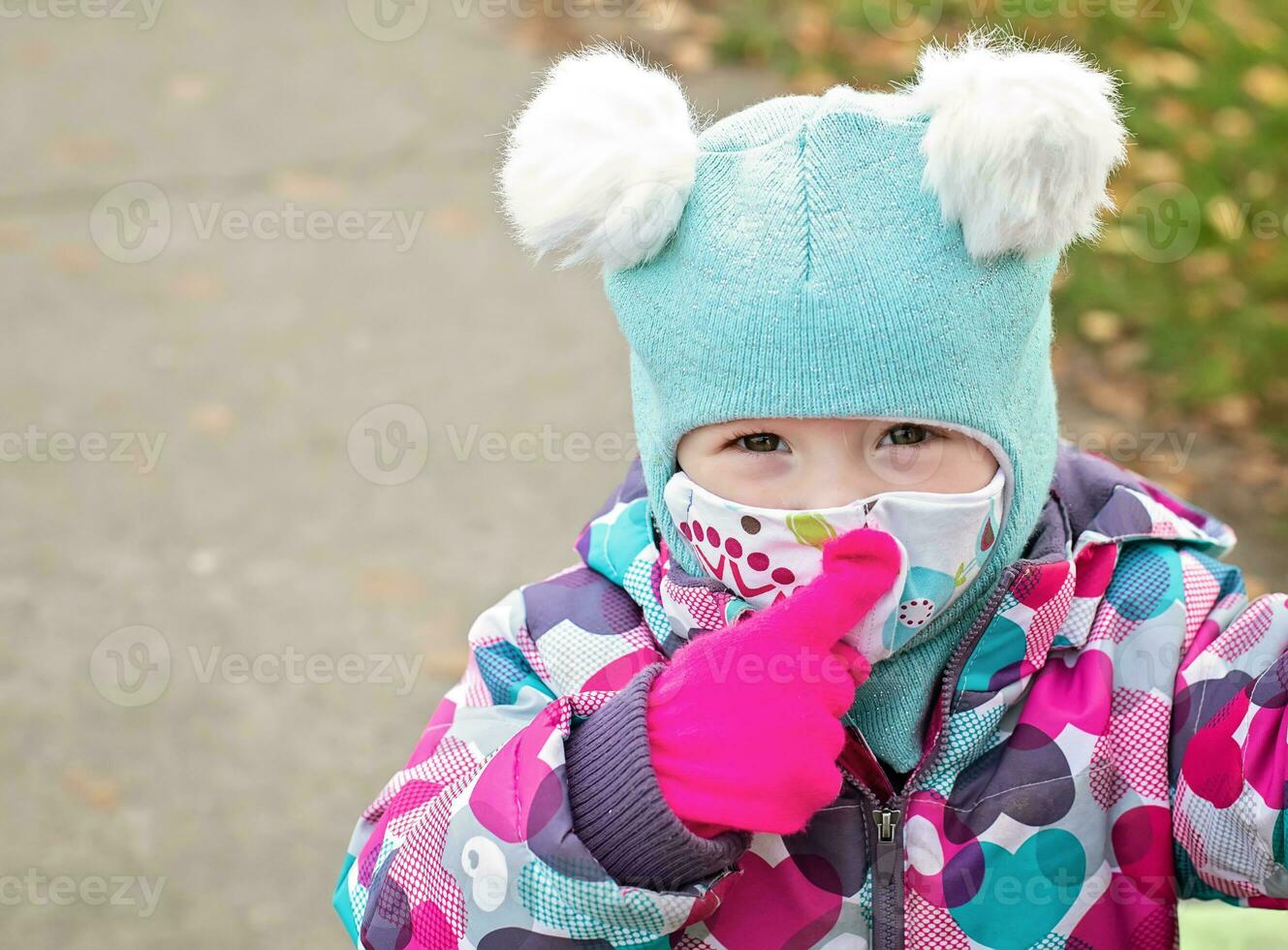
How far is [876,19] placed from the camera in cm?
570

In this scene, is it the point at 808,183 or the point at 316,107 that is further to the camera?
the point at 316,107

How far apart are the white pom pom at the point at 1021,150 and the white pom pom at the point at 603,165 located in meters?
0.30

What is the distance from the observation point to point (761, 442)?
182 cm

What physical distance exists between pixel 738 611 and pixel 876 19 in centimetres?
431

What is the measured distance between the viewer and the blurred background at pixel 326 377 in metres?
3.23

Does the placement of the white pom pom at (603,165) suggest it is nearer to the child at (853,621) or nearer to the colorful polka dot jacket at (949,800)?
the child at (853,621)

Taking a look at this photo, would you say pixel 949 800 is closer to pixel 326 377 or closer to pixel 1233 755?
pixel 1233 755

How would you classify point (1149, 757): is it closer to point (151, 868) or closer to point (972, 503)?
point (972, 503)

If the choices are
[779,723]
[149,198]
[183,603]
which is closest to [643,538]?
[779,723]

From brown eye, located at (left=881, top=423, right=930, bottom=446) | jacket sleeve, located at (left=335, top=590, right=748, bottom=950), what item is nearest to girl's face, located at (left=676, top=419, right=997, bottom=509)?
brown eye, located at (left=881, top=423, right=930, bottom=446)

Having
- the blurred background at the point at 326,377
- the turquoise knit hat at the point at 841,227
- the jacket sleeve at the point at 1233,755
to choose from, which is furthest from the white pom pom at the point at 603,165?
the blurred background at the point at 326,377

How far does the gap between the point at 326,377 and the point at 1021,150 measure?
3132mm

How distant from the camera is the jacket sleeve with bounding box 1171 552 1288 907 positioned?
5.59 feet

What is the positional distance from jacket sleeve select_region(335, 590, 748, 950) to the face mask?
0.61 feet
